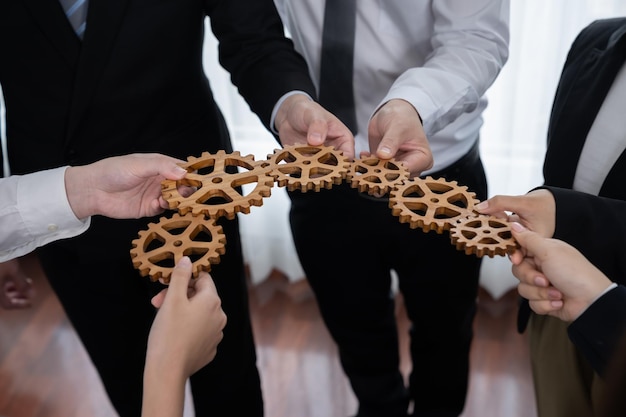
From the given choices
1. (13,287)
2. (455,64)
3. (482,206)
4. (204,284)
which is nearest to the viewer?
(204,284)

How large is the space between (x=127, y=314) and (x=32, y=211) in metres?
0.37

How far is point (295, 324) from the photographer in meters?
2.31

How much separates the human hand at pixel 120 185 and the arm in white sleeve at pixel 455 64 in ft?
1.52

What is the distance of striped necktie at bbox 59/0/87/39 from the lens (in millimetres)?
1227

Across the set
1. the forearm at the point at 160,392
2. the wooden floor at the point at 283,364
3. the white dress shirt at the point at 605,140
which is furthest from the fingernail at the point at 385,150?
the wooden floor at the point at 283,364

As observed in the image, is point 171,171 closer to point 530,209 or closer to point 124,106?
point 124,106

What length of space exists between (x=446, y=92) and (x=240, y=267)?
0.61 m

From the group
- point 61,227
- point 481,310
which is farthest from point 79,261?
point 481,310

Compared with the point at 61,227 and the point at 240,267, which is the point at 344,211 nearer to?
the point at 240,267

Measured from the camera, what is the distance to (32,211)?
45.7 inches

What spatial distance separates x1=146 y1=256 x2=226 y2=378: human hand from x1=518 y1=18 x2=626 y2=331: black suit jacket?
573 mm

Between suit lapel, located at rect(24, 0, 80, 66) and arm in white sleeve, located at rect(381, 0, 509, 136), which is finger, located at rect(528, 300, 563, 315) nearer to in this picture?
arm in white sleeve, located at rect(381, 0, 509, 136)

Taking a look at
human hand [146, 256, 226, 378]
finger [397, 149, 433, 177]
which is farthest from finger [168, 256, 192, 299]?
finger [397, 149, 433, 177]

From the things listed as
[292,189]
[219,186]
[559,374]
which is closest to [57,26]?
[219,186]
